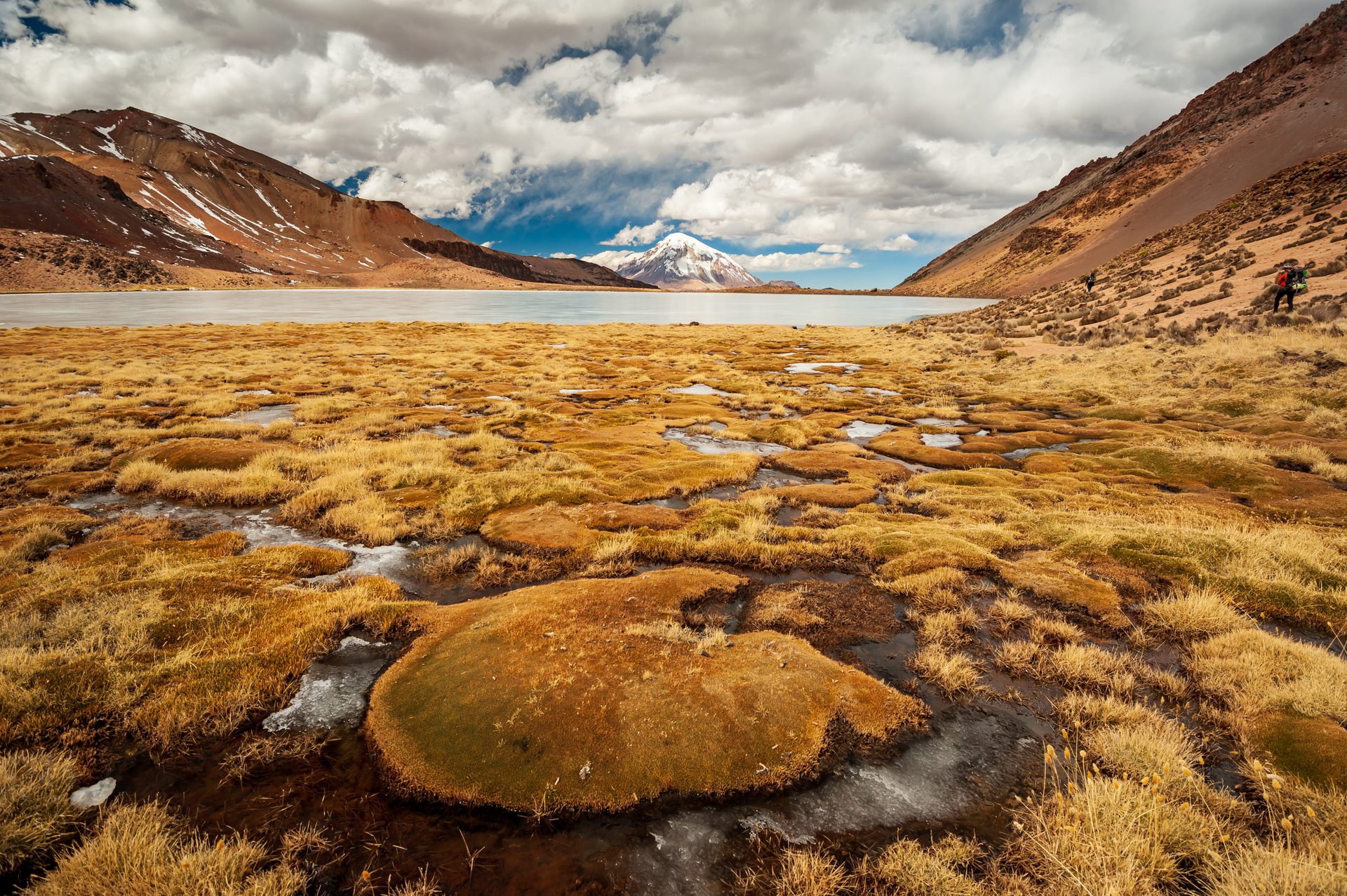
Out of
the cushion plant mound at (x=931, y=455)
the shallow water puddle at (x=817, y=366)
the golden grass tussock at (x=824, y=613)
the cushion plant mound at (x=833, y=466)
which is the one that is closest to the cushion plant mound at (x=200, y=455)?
the golden grass tussock at (x=824, y=613)

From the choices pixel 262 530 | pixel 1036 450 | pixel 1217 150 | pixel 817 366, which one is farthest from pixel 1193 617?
pixel 1217 150

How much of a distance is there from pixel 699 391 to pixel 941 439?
47.9 ft

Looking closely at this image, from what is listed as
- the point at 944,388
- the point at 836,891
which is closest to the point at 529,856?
the point at 836,891

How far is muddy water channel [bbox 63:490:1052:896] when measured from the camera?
181 inches

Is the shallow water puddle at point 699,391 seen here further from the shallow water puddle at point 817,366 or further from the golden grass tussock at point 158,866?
the golden grass tussock at point 158,866

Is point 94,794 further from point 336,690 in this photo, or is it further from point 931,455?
point 931,455

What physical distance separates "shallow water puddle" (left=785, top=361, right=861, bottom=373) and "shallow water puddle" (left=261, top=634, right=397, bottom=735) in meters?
35.6

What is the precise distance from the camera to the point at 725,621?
27.8 feet

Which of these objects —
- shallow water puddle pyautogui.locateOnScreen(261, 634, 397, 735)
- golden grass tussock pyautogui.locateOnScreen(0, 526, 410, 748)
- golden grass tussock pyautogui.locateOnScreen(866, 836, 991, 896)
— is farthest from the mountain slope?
golden grass tussock pyautogui.locateOnScreen(0, 526, 410, 748)

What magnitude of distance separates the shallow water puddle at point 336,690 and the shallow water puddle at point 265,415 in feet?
58.7

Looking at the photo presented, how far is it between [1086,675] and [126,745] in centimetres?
1136

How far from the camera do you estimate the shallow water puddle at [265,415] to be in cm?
2152

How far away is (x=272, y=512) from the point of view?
12.6 meters

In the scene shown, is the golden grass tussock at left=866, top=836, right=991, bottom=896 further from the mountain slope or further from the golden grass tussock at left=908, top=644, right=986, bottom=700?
the mountain slope
